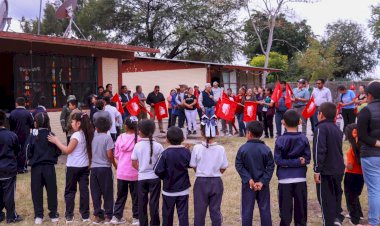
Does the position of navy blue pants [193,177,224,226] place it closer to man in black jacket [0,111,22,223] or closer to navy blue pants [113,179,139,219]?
navy blue pants [113,179,139,219]

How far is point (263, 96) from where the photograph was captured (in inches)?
567

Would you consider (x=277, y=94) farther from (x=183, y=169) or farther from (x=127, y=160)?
(x=183, y=169)

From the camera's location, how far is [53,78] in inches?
508

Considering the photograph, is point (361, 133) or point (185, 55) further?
point (185, 55)

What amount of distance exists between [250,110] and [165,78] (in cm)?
1061

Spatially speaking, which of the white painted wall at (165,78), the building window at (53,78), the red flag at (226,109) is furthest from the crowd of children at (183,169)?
the white painted wall at (165,78)

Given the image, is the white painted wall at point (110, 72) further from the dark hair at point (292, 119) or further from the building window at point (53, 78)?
the dark hair at point (292, 119)

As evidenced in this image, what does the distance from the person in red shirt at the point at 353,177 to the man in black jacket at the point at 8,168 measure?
4388 mm

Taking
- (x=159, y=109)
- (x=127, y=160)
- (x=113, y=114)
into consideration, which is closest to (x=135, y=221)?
(x=127, y=160)

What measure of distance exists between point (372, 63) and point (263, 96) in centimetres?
4285

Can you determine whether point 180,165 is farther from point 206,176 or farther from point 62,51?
point 62,51

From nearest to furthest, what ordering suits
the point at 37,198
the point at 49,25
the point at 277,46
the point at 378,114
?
the point at 378,114 → the point at 37,198 → the point at 49,25 → the point at 277,46

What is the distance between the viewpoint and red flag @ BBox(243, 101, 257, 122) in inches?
541

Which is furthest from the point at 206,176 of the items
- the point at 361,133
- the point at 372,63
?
the point at 372,63
